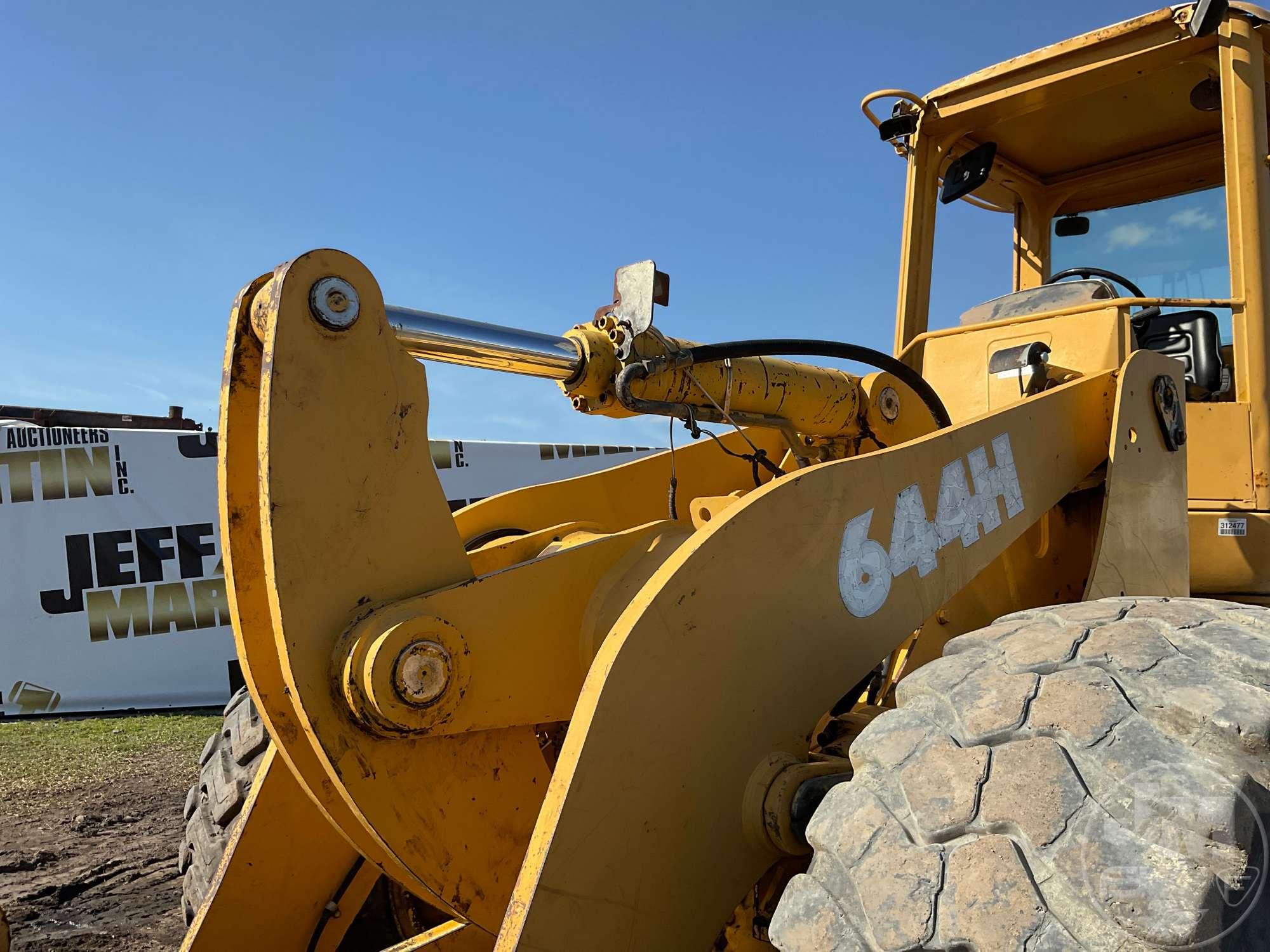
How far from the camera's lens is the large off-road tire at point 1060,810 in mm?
1212

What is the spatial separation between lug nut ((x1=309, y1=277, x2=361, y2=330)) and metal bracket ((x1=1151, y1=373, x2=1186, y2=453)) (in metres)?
2.17

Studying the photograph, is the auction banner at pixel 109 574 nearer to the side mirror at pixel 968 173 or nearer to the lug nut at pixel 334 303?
the side mirror at pixel 968 173

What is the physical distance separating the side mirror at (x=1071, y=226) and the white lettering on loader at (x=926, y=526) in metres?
2.71

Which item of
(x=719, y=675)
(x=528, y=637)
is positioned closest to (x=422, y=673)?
(x=528, y=637)

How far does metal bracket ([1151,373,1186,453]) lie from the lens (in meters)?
2.78

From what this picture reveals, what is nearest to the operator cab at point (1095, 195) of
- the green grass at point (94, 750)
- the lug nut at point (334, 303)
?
the lug nut at point (334, 303)

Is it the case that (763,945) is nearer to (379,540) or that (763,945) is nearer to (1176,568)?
(379,540)

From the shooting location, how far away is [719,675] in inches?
66.0

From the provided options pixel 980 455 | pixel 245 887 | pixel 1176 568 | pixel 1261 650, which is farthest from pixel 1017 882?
pixel 1176 568

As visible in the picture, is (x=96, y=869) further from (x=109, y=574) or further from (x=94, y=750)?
(x=109, y=574)

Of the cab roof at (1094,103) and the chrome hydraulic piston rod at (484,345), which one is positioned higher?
the cab roof at (1094,103)

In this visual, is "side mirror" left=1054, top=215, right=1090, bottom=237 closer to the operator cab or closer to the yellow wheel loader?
the operator cab

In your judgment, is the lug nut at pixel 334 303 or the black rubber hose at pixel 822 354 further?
the black rubber hose at pixel 822 354

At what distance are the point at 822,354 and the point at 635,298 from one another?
608 mm
